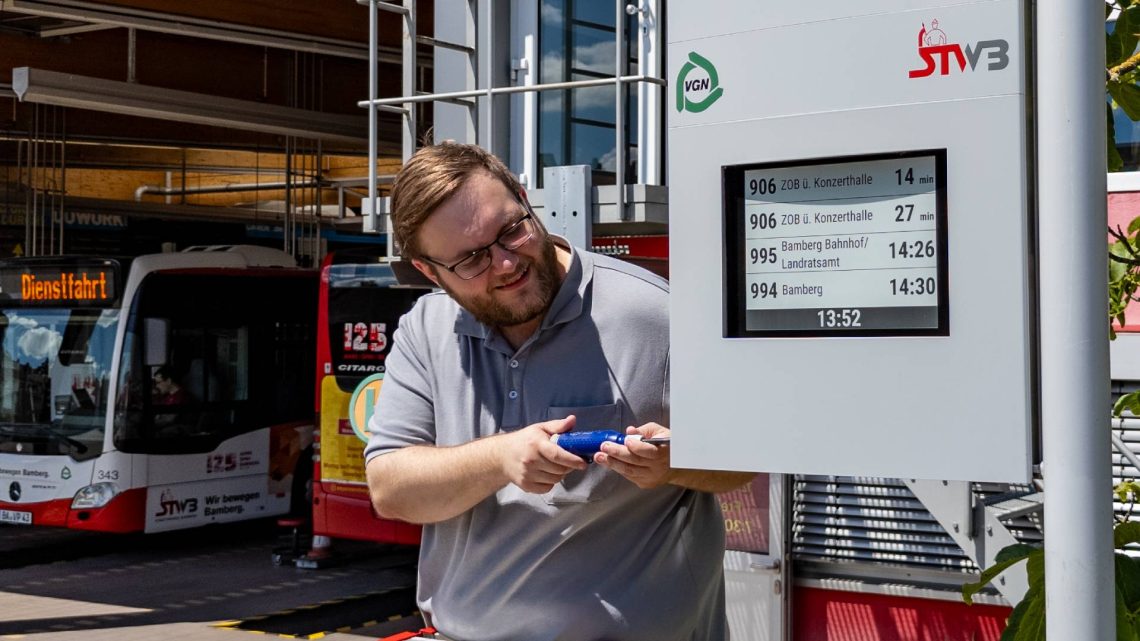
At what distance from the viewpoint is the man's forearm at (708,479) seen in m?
2.28

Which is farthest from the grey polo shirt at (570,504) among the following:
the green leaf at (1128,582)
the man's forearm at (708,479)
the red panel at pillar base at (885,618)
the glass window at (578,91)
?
the glass window at (578,91)

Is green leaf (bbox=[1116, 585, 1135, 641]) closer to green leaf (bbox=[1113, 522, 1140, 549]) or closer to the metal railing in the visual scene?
green leaf (bbox=[1113, 522, 1140, 549])

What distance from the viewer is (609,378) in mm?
2516

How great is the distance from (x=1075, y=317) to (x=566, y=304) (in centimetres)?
114

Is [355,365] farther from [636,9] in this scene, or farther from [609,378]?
[609,378]

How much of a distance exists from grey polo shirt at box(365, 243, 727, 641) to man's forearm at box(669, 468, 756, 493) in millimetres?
143

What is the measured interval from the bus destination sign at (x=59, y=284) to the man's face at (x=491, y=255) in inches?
423

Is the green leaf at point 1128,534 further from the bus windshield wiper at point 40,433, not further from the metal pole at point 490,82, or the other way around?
the bus windshield wiper at point 40,433

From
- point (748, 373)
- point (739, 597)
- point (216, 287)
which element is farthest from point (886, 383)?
point (216, 287)

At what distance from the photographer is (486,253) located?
243 cm

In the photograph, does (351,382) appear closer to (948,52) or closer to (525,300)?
(525,300)

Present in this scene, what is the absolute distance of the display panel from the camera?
1.74 meters

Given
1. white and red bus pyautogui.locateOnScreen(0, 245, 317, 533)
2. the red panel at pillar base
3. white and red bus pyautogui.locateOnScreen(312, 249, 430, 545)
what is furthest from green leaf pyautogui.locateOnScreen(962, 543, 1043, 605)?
white and red bus pyautogui.locateOnScreen(0, 245, 317, 533)

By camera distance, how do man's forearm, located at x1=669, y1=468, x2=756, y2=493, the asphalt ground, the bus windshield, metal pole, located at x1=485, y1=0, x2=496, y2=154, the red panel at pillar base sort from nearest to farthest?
1. man's forearm, located at x1=669, y1=468, x2=756, y2=493
2. the red panel at pillar base
3. metal pole, located at x1=485, y1=0, x2=496, y2=154
4. the asphalt ground
5. the bus windshield
